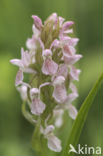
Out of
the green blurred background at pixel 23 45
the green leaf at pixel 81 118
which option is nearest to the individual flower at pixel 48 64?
the green leaf at pixel 81 118

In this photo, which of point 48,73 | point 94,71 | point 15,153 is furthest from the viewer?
point 94,71

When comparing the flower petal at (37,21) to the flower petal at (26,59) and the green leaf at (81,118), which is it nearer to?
the flower petal at (26,59)

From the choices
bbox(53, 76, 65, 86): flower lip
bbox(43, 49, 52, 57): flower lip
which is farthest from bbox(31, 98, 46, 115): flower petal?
bbox(43, 49, 52, 57): flower lip

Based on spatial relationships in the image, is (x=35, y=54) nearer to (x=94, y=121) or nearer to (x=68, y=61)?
(x=68, y=61)

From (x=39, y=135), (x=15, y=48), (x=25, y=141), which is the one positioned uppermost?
(x=15, y=48)

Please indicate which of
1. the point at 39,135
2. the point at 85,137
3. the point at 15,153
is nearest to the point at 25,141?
the point at 15,153

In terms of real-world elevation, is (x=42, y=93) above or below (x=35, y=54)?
below

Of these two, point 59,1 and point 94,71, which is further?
point 59,1
